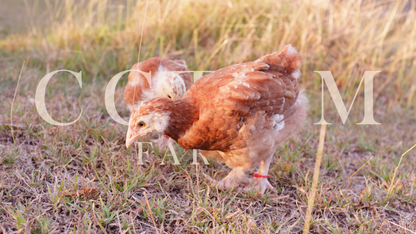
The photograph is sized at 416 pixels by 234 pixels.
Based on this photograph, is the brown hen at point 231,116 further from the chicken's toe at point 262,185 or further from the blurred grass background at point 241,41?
the blurred grass background at point 241,41

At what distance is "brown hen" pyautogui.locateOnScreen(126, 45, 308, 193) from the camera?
6.89 feet

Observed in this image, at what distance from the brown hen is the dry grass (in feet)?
0.99

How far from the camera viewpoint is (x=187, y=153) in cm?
283

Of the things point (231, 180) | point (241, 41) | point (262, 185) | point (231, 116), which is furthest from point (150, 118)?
point (241, 41)

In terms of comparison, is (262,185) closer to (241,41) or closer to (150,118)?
(150,118)

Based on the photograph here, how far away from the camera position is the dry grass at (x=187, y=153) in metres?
2.07

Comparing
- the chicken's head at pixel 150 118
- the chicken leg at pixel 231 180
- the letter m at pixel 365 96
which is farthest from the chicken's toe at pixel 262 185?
the letter m at pixel 365 96

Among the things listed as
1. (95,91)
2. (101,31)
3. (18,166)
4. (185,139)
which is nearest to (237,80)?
(185,139)

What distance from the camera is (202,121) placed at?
2119mm

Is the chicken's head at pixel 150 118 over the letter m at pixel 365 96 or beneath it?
over

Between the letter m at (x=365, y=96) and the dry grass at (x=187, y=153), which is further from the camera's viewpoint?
the letter m at (x=365, y=96)

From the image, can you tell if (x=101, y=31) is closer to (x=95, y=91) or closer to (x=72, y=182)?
(x=95, y=91)

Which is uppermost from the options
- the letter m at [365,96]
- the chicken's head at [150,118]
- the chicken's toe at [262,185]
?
the chicken's head at [150,118]

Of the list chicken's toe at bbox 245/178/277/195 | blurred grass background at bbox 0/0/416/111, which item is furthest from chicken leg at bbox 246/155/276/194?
blurred grass background at bbox 0/0/416/111
